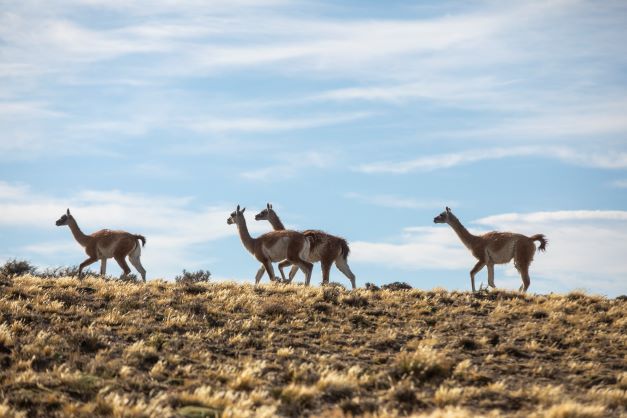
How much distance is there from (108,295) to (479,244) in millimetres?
11872

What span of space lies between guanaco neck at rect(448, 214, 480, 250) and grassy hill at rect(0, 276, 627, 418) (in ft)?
13.9

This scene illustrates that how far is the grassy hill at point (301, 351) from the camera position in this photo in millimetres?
14266

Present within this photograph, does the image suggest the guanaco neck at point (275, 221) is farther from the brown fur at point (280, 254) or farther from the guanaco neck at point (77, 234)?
the guanaco neck at point (77, 234)

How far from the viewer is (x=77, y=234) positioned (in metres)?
30.8

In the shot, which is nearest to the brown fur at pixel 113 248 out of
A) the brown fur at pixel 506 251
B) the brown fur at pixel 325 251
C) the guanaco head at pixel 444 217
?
the brown fur at pixel 325 251

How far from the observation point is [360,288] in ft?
82.9

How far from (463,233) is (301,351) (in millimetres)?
12552

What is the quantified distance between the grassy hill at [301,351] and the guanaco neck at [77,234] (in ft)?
19.1

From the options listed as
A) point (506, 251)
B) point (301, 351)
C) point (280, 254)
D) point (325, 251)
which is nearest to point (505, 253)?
point (506, 251)

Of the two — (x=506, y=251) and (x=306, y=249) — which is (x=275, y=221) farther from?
(x=506, y=251)

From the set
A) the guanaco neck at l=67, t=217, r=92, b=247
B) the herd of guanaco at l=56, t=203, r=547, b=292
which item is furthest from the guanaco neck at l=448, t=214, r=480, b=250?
the guanaco neck at l=67, t=217, r=92, b=247

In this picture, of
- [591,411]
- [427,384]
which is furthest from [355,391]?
[591,411]

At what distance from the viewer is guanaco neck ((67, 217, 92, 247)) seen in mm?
29781

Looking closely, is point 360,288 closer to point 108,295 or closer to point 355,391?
point 108,295
